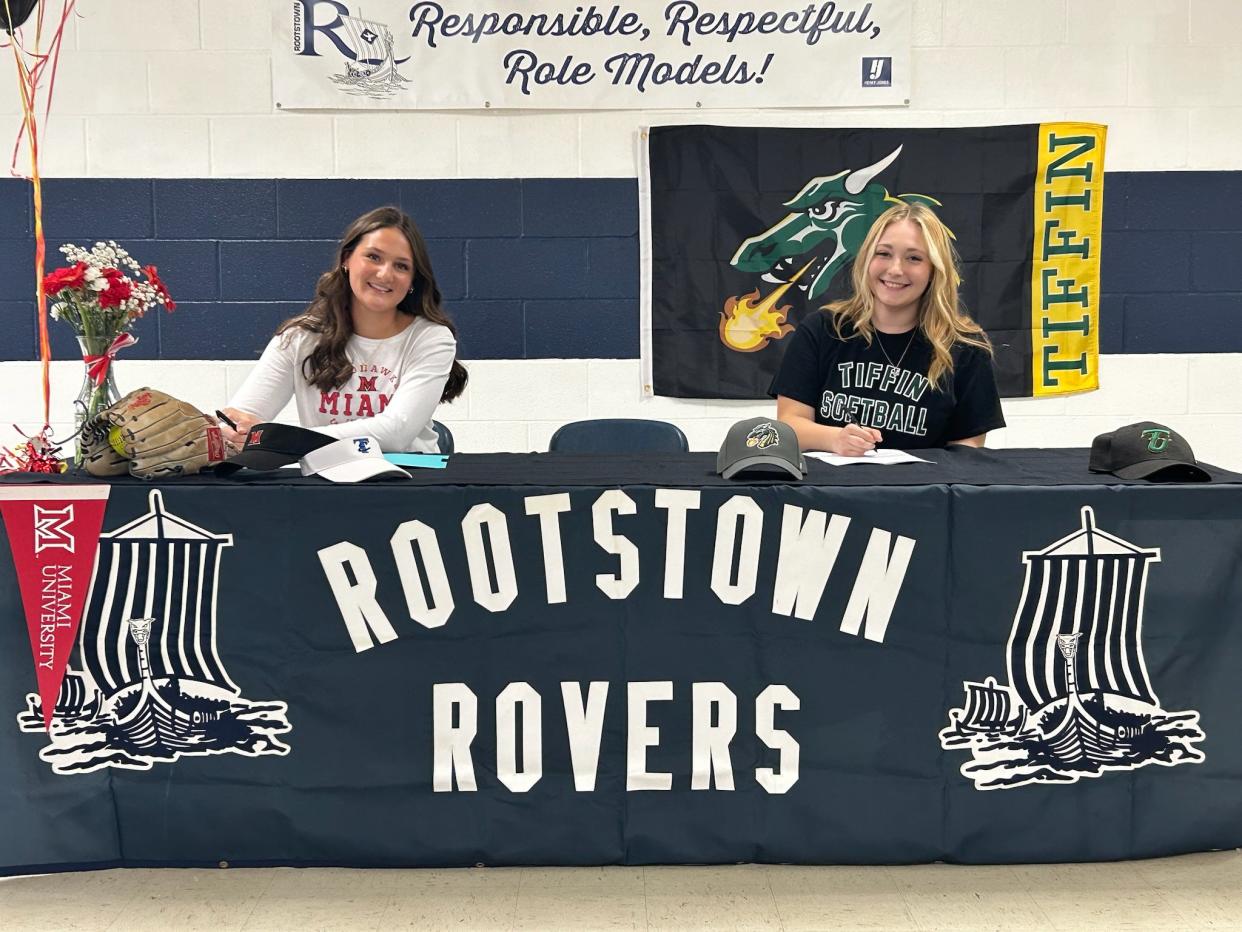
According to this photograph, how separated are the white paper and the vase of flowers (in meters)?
1.36

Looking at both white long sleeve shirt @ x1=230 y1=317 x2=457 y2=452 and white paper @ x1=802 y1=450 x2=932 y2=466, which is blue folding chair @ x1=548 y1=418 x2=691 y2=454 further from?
white paper @ x1=802 y1=450 x2=932 y2=466

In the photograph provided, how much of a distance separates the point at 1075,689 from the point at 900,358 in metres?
0.99

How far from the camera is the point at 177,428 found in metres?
1.83

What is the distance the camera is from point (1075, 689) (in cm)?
182

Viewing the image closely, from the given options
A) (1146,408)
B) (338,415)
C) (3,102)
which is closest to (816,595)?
(338,415)

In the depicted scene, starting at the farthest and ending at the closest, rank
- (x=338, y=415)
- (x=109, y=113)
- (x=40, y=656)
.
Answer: (x=109, y=113), (x=338, y=415), (x=40, y=656)

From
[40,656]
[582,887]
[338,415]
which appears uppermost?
[338,415]

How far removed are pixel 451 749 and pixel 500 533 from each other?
385 mm

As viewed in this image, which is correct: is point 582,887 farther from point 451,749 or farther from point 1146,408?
point 1146,408

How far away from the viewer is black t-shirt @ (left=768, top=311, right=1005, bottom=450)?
2527 mm

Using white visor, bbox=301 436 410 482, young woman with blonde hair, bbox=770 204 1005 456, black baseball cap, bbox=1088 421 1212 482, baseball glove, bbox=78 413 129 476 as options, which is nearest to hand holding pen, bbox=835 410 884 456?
young woman with blonde hair, bbox=770 204 1005 456

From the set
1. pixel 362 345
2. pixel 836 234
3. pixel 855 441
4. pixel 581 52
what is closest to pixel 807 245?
pixel 836 234

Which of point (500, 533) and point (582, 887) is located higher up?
point (500, 533)

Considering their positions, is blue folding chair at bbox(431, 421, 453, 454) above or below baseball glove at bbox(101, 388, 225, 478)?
below
